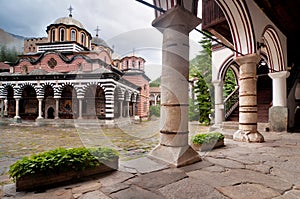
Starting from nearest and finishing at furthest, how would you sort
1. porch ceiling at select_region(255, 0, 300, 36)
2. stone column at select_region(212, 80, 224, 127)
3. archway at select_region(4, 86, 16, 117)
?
1. porch ceiling at select_region(255, 0, 300, 36)
2. stone column at select_region(212, 80, 224, 127)
3. archway at select_region(4, 86, 16, 117)

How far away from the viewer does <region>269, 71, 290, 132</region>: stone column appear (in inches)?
284

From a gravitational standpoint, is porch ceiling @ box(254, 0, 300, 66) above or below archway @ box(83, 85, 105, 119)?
above

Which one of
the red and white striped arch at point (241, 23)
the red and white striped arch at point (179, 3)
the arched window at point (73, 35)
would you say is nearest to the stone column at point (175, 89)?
the red and white striped arch at point (179, 3)

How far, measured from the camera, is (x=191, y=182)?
2.20 meters

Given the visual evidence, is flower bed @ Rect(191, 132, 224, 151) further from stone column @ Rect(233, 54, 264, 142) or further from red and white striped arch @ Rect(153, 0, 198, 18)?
red and white striped arch @ Rect(153, 0, 198, 18)

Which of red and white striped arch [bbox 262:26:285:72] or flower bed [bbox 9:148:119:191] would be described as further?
red and white striped arch [bbox 262:26:285:72]

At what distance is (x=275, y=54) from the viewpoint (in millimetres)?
7156

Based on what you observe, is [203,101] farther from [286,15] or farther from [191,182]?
[191,182]

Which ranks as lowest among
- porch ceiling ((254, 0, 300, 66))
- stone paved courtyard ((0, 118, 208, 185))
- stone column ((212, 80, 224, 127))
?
stone paved courtyard ((0, 118, 208, 185))

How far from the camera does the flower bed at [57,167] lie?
2.00m

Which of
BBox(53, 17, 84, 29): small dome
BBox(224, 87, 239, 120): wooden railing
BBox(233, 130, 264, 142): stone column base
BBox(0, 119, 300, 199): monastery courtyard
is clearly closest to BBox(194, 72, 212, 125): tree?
BBox(224, 87, 239, 120): wooden railing

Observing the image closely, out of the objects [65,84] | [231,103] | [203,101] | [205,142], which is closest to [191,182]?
[205,142]

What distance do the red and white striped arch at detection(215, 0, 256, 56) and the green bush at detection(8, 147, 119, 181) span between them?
484cm

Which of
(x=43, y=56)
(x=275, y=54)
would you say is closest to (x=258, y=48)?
(x=275, y=54)
